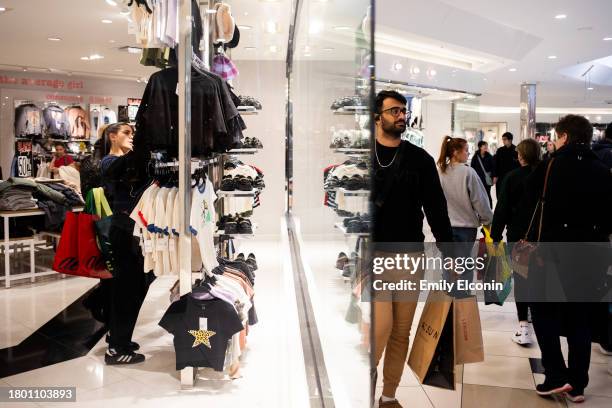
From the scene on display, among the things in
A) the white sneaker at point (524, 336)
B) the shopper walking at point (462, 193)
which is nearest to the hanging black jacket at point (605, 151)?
the shopper walking at point (462, 193)

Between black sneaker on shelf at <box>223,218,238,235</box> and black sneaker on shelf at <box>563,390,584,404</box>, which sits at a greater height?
black sneaker on shelf at <box>223,218,238,235</box>

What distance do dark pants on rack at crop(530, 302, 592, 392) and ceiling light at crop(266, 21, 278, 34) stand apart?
5.72 meters

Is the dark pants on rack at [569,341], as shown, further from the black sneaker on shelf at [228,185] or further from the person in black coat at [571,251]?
the black sneaker on shelf at [228,185]

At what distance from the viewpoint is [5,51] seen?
337 inches

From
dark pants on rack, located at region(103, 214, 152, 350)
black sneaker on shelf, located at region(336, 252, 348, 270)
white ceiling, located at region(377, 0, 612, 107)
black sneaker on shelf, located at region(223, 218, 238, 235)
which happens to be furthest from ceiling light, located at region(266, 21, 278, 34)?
black sneaker on shelf, located at region(336, 252, 348, 270)

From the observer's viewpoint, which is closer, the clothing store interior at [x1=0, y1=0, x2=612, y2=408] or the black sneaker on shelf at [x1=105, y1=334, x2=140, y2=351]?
the clothing store interior at [x1=0, y1=0, x2=612, y2=408]

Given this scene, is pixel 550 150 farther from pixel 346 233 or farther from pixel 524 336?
pixel 346 233

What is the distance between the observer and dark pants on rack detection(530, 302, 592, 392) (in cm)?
279

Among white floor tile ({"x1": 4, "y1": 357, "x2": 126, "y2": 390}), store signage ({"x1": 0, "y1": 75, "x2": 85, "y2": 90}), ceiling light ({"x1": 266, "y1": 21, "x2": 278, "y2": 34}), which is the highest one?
ceiling light ({"x1": 266, "y1": 21, "x2": 278, "y2": 34})

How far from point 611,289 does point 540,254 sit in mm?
436

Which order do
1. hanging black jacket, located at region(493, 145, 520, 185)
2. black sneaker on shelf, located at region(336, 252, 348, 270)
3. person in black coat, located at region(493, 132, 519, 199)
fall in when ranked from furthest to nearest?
hanging black jacket, located at region(493, 145, 520, 185)
person in black coat, located at region(493, 132, 519, 199)
black sneaker on shelf, located at region(336, 252, 348, 270)

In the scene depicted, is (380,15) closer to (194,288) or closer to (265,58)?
(265,58)

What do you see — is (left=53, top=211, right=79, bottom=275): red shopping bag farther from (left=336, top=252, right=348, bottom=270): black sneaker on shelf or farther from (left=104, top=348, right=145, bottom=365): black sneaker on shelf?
(left=336, top=252, right=348, bottom=270): black sneaker on shelf

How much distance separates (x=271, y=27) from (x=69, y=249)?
4904 mm
